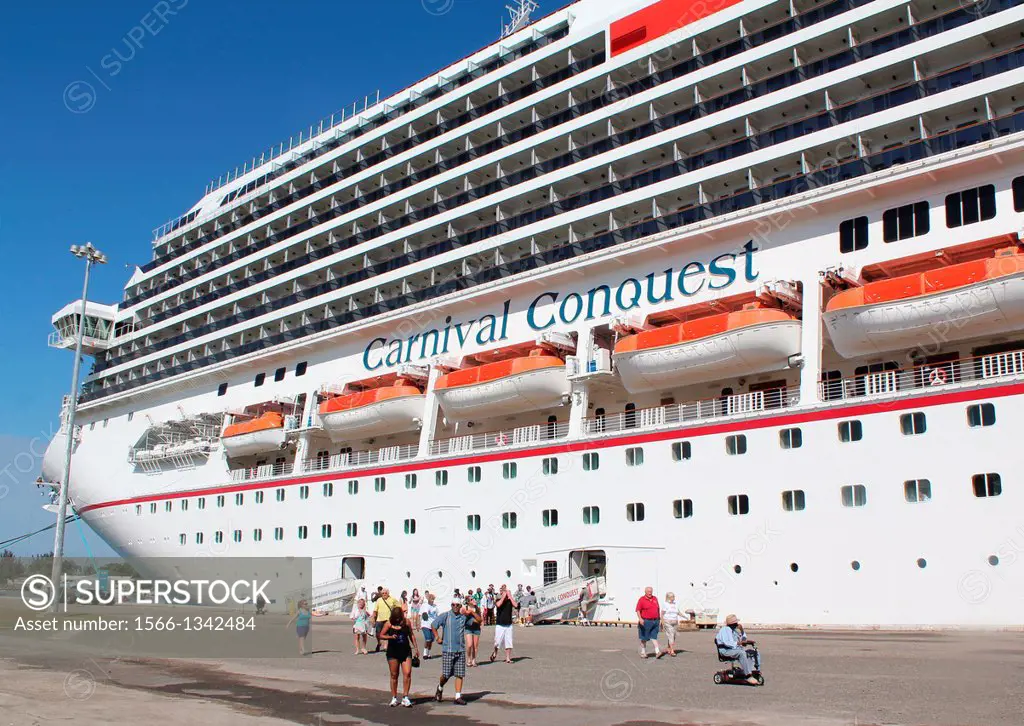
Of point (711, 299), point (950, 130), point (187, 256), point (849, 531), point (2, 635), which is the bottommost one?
point (2, 635)

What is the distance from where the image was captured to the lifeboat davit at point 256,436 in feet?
112

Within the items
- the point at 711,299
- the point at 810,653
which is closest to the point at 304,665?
the point at 810,653

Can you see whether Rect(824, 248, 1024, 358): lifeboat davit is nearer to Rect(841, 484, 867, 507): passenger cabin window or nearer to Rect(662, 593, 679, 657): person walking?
Rect(841, 484, 867, 507): passenger cabin window

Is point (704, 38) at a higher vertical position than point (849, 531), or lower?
higher

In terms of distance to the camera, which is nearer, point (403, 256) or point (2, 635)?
point (2, 635)

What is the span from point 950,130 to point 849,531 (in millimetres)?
9400

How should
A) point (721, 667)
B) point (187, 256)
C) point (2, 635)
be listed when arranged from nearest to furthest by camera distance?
point (721, 667), point (2, 635), point (187, 256)

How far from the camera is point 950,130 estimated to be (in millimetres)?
20875

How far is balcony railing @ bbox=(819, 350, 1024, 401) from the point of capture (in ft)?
60.9

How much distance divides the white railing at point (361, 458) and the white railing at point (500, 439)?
94cm

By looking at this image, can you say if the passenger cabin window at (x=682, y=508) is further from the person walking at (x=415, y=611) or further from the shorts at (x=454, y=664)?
the shorts at (x=454, y=664)

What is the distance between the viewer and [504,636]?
51.8ft

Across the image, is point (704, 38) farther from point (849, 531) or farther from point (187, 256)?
point (187, 256)

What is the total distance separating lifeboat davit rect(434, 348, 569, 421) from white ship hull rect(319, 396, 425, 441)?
1.41 meters
